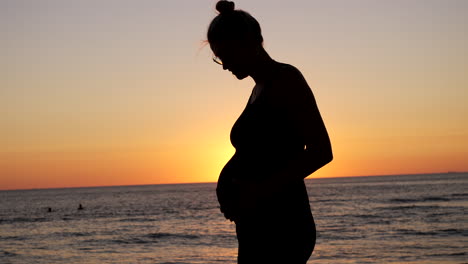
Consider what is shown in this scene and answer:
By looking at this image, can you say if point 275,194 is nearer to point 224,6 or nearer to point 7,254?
point 224,6

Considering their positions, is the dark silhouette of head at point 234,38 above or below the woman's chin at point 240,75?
above

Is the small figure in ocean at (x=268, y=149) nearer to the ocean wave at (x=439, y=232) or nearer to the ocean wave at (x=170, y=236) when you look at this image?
the ocean wave at (x=439, y=232)

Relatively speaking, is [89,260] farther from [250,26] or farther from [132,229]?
[250,26]

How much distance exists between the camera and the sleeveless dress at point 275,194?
1.61 m

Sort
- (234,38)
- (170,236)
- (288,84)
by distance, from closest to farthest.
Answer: (288,84), (234,38), (170,236)

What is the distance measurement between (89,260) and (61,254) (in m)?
2.71

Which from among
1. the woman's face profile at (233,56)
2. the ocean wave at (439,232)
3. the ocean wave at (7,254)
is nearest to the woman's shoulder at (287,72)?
the woman's face profile at (233,56)

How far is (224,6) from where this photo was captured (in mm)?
1695

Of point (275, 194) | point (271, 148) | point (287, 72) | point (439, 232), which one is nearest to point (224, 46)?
point (287, 72)

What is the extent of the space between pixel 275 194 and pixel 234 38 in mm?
415

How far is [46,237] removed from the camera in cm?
3200

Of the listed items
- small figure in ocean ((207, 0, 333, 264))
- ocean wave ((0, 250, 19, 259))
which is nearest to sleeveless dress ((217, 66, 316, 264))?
small figure in ocean ((207, 0, 333, 264))

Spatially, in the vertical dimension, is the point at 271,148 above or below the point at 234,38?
below

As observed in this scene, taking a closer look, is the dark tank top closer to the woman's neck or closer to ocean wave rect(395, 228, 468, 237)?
the woman's neck
